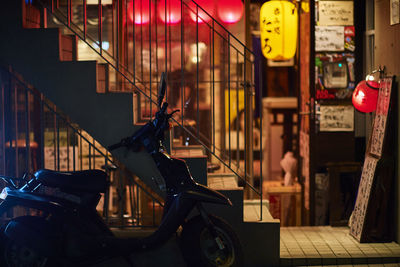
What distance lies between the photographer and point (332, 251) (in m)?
6.49

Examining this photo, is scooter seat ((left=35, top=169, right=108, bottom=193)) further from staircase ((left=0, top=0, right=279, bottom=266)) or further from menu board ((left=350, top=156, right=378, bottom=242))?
menu board ((left=350, top=156, right=378, bottom=242))

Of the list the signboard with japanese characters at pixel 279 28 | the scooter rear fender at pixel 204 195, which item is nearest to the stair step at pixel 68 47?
the scooter rear fender at pixel 204 195

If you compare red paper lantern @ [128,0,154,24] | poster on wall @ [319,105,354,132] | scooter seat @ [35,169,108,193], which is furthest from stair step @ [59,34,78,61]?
poster on wall @ [319,105,354,132]

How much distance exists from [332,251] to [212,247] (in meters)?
1.81

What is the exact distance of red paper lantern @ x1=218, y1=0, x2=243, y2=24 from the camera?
8578 mm

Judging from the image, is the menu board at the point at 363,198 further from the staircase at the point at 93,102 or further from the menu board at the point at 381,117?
the staircase at the point at 93,102

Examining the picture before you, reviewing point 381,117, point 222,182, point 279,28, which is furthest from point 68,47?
point 381,117

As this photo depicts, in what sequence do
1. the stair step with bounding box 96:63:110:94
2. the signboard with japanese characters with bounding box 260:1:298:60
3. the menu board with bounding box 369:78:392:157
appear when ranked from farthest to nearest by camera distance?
1. the signboard with japanese characters with bounding box 260:1:298:60
2. the stair step with bounding box 96:63:110:94
3. the menu board with bounding box 369:78:392:157

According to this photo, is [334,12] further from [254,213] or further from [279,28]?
[254,213]

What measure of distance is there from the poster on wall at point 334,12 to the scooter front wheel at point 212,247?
415cm

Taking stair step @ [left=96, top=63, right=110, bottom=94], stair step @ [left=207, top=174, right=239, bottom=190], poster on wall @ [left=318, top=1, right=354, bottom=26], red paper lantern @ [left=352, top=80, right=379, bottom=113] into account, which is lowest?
stair step @ [left=207, top=174, right=239, bottom=190]

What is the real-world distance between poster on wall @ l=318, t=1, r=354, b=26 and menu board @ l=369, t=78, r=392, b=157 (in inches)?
65.4

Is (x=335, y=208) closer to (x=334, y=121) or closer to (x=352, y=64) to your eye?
(x=334, y=121)

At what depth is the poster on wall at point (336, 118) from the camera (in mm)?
8367
